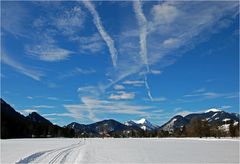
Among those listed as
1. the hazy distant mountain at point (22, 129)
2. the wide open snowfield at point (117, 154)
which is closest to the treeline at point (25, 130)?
the hazy distant mountain at point (22, 129)

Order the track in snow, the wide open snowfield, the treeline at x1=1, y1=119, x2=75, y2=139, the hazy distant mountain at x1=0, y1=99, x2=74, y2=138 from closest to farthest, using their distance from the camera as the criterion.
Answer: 1. the track in snow
2. the wide open snowfield
3. the treeline at x1=1, y1=119, x2=75, y2=139
4. the hazy distant mountain at x1=0, y1=99, x2=74, y2=138

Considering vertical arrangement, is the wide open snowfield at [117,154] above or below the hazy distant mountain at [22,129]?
below

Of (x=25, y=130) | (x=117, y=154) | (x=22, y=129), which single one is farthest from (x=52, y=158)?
(x=25, y=130)

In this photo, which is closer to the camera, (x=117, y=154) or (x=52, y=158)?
(x=52, y=158)

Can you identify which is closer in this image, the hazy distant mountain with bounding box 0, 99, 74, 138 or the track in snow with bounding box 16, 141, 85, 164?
the track in snow with bounding box 16, 141, 85, 164

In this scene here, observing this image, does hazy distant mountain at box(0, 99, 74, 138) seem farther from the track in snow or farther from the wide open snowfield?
the track in snow

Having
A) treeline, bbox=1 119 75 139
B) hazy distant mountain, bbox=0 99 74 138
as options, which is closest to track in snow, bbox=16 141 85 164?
treeline, bbox=1 119 75 139

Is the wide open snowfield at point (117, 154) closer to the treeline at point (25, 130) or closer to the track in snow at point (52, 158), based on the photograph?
the track in snow at point (52, 158)

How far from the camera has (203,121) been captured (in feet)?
388

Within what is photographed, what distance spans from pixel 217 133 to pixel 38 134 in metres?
80.7

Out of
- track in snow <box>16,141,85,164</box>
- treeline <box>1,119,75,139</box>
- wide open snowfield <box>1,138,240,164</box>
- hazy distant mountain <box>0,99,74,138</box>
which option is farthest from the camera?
hazy distant mountain <box>0,99,74,138</box>

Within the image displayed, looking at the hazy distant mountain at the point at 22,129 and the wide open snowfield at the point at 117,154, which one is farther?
the hazy distant mountain at the point at 22,129

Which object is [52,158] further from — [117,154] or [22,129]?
[22,129]

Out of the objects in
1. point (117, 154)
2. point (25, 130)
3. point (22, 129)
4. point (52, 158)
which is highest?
point (22, 129)
